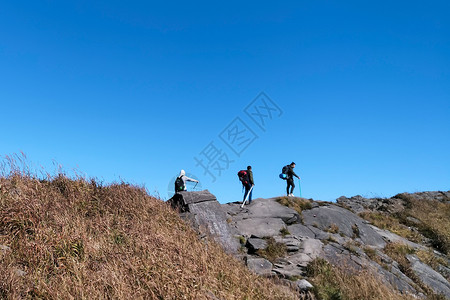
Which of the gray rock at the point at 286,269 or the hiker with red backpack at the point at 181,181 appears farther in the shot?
the hiker with red backpack at the point at 181,181

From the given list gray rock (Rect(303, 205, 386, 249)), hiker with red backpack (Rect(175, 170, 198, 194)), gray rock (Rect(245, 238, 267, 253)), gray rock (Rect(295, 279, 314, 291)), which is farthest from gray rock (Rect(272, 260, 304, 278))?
hiker with red backpack (Rect(175, 170, 198, 194))

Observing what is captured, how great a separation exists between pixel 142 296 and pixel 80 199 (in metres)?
6.59

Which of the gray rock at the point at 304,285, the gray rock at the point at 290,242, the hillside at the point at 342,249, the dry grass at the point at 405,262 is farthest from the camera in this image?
the gray rock at the point at 290,242

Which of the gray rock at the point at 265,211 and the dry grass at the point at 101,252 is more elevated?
the gray rock at the point at 265,211

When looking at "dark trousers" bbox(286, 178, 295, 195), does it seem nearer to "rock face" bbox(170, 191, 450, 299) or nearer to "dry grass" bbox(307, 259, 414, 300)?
"rock face" bbox(170, 191, 450, 299)

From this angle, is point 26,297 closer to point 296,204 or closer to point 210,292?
point 210,292

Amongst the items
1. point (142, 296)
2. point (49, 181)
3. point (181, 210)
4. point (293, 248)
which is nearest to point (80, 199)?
point (49, 181)

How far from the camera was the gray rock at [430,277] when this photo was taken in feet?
38.4

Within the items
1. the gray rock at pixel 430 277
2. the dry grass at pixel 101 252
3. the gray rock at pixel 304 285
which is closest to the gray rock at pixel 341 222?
the gray rock at pixel 430 277

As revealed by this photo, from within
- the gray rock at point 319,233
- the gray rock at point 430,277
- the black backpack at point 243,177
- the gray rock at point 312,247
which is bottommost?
the gray rock at point 430,277

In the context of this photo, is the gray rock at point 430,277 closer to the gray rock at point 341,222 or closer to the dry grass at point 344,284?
the gray rock at point 341,222

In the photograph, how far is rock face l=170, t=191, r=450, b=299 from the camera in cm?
1060

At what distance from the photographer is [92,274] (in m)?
6.53

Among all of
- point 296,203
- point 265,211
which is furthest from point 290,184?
point 265,211
